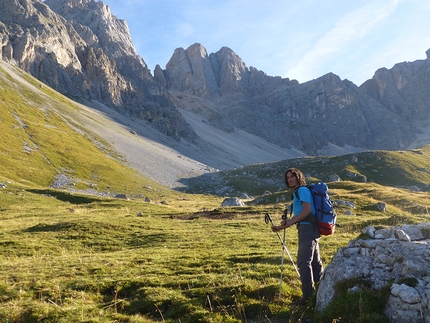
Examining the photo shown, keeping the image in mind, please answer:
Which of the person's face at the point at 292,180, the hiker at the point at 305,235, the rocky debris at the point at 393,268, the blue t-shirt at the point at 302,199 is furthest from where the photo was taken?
the person's face at the point at 292,180

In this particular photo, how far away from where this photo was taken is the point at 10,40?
17312 cm

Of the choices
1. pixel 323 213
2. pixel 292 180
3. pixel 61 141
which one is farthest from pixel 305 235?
pixel 61 141

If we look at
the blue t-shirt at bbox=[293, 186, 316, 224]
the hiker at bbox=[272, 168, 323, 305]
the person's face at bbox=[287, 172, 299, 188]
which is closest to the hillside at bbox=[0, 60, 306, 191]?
the person's face at bbox=[287, 172, 299, 188]

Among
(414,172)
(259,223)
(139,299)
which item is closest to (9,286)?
(139,299)

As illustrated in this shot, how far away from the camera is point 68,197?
211ft

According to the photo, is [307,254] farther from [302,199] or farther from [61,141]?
[61,141]

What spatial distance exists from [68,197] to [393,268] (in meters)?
66.7

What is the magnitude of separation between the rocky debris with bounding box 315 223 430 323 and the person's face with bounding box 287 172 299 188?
8.74 ft

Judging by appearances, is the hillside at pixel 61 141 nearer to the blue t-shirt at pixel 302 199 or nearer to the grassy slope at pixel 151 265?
the grassy slope at pixel 151 265

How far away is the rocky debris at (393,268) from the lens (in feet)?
23.5

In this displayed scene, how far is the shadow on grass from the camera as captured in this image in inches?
2437

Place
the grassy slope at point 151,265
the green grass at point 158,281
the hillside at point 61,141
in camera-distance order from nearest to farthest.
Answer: the green grass at point 158,281 → the grassy slope at point 151,265 → the hillside at point 61,141

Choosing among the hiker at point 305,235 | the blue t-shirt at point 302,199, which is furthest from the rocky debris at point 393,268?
the blue t-shirt at point 302,199

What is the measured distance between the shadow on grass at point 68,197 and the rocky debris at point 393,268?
58.0 meters
